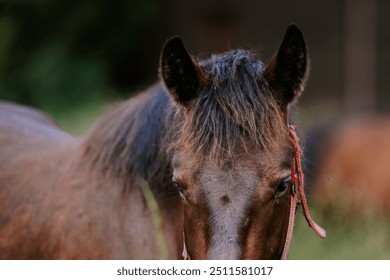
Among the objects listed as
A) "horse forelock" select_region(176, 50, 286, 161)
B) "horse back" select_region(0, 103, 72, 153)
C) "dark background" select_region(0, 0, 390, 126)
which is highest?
"horse forelock" select_region(176, 50, 286, 161)

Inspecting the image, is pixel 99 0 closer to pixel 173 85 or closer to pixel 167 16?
pixel 167 16

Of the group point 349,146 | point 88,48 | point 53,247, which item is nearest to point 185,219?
point 53,247

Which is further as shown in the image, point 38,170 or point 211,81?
point 38,170

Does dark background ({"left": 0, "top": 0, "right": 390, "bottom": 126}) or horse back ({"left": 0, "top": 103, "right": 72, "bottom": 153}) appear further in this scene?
dark background ({"left": 0, "top": 0, "right": 390, "bottom": 126})

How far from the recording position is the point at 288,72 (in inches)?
71.7

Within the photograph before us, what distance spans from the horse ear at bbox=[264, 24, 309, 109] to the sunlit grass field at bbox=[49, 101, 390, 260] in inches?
51.8

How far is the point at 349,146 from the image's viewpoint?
16.3 ft

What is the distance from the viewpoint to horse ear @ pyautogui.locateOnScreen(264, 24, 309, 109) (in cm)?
180

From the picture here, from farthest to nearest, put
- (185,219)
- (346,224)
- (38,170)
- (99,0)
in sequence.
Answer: (99,0) → (346,224) → (38,170) → (185,219)

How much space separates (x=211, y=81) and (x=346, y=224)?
7.05 feet

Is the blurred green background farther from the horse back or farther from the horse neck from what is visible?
the horse neck

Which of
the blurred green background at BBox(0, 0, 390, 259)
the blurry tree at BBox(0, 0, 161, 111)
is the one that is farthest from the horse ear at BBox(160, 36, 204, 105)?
the blurry tree at BBox(0, 0, 161, 111)

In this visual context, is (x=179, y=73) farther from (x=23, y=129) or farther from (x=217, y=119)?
(x=23, y=129)

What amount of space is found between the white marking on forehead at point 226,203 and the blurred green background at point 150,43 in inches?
148
